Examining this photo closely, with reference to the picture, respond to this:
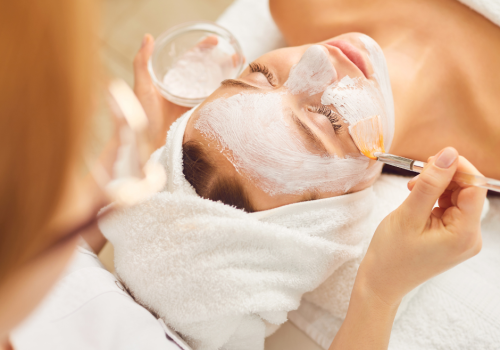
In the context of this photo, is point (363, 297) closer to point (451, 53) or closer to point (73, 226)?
point (73, 226)

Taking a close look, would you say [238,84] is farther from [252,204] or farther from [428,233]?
[428,233]

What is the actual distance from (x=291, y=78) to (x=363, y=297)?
1.73 feet

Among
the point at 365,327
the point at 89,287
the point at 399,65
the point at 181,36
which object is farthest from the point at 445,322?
the point at 181,36

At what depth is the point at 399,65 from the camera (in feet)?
3.32

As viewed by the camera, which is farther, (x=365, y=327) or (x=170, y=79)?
(x=170, y=79)

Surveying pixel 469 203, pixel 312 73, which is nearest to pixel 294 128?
pixel 312 73

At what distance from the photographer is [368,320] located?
687 mm

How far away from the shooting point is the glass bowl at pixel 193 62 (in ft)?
3.69

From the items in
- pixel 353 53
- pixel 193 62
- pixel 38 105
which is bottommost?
A: pixel 193 62

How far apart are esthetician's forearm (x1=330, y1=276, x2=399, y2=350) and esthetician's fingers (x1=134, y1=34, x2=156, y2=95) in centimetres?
90

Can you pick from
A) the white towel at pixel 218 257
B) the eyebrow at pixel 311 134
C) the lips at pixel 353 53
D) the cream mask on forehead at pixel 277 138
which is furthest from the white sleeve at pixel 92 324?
the lips at pixel 353 53

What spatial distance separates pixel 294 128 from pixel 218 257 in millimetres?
350

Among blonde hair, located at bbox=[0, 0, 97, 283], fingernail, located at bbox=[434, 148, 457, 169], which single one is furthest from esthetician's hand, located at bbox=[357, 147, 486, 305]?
blonde hair, located at bbox=[0, 0, 97, 283]

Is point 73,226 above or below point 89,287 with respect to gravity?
above
